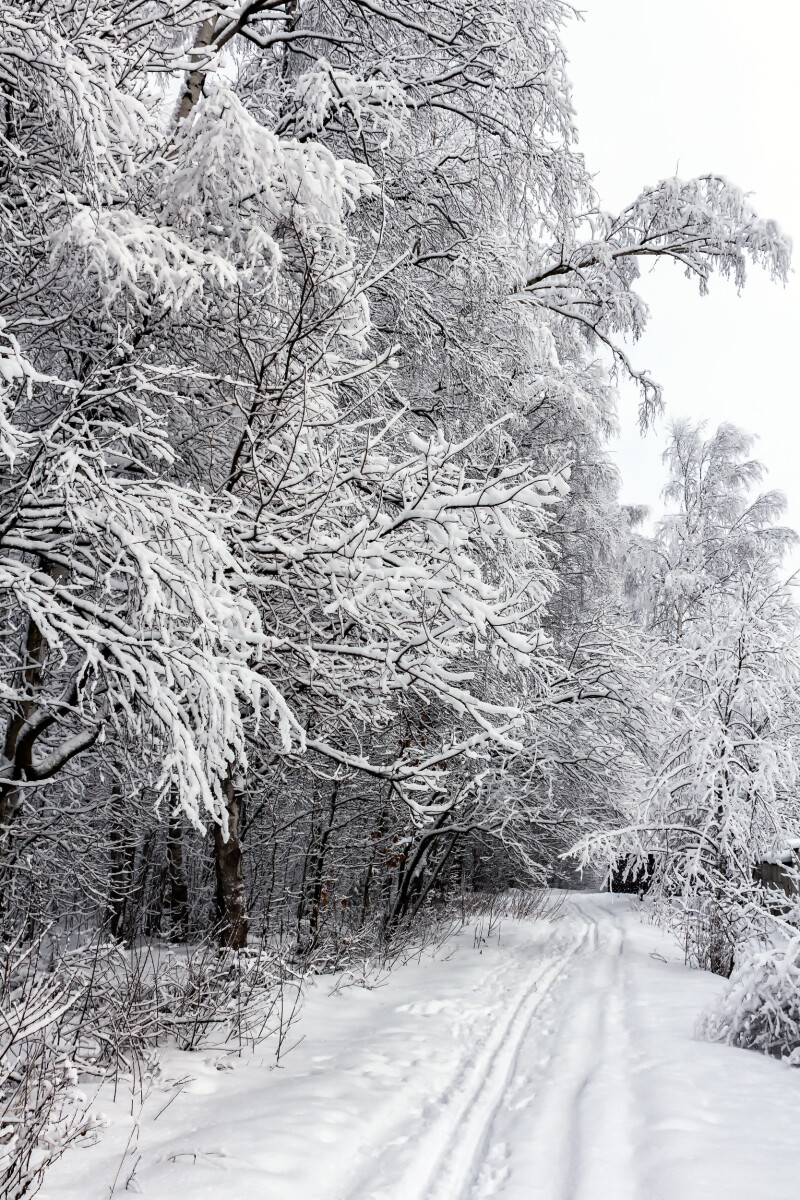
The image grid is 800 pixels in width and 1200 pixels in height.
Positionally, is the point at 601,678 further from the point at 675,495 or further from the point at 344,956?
the point at 675,495

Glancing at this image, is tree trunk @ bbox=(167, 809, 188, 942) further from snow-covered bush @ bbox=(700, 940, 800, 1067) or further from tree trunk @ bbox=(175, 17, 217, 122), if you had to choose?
tree trunk @ bbox=(175, 17, 217, 122)

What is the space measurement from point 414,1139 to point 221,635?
274 centimetres

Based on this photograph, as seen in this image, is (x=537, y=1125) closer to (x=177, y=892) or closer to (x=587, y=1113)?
(x=587, y=1113)

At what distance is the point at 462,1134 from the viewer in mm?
3898

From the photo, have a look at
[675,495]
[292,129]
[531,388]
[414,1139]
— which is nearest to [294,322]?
[292,129]

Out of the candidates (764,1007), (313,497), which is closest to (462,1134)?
(764,1007)

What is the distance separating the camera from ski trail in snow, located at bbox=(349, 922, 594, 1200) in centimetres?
324

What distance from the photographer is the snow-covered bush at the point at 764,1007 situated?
17.6ft

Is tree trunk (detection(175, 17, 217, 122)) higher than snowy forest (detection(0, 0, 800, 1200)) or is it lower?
higher

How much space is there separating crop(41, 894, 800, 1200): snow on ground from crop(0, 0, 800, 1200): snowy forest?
1.23 ft

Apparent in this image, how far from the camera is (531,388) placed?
10398 millimetres

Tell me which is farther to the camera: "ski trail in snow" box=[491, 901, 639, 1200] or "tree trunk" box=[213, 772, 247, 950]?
"tree trunk" box=[213, 772, 247, 950]

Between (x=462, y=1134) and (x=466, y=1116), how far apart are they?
30 cm

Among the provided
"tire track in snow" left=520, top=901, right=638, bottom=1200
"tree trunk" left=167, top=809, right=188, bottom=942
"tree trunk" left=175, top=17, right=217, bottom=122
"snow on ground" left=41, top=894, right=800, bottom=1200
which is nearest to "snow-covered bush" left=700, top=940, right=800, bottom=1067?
"snow on ground" left=41, top=894, right=800, bottom=1200
